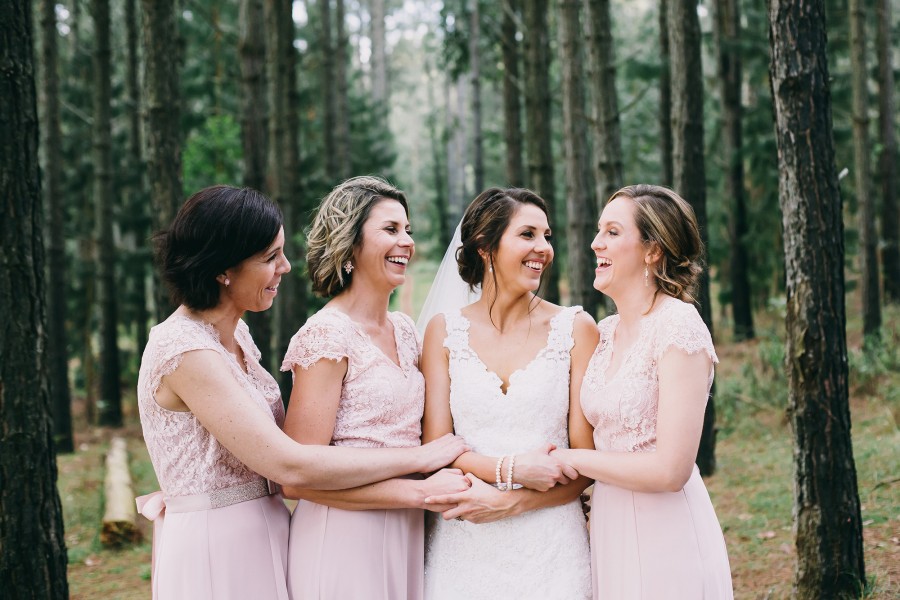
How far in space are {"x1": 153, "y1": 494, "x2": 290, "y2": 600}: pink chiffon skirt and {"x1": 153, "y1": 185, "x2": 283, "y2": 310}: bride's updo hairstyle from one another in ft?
2.65

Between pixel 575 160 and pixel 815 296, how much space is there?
17.6 ft

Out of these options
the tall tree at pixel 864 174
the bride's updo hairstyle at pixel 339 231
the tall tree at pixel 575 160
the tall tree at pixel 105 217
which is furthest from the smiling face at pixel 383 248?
the tall tree at pixel 864 174

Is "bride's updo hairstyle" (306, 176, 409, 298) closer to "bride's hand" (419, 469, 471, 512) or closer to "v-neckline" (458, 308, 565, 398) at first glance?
"v-neckline" (458, 308, 565, 398)

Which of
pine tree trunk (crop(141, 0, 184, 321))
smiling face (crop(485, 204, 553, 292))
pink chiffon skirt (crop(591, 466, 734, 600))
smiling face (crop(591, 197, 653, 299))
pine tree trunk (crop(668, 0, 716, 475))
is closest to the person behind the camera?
pink chiffon skirt (crop(591, 466, 734, 600))

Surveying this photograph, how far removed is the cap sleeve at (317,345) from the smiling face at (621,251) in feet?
3.69

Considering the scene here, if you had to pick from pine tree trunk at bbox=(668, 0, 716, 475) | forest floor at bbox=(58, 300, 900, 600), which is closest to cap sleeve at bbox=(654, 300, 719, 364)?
forest floor at bbox=(58, 300, 900, 600)

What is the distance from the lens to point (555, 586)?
12.2 feet

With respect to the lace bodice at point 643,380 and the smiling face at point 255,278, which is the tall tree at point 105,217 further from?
the lace bodice at point 643,380

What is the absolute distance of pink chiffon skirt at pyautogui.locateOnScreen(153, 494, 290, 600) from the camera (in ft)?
10.5

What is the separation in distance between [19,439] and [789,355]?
13.5 ft

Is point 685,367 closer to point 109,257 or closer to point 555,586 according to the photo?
point 555,586

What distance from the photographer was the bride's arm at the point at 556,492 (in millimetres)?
3570

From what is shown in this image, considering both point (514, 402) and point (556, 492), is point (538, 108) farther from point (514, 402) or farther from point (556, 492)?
point (556, 492)

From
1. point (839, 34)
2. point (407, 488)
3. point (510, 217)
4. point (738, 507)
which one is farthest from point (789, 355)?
point (839, 34)
